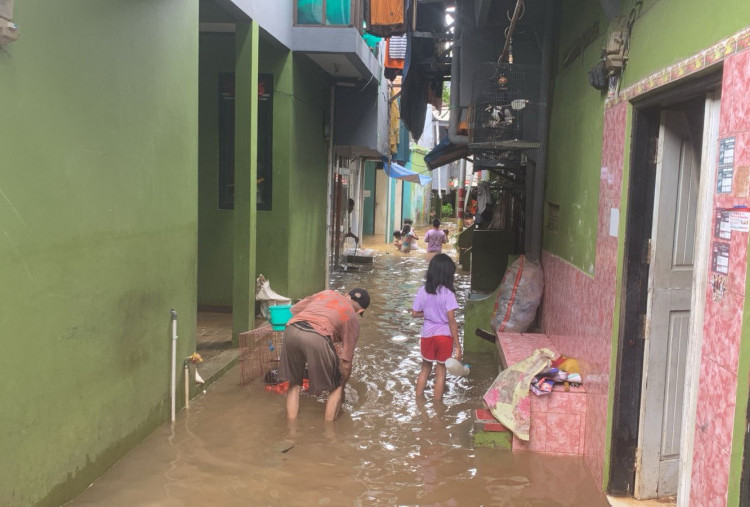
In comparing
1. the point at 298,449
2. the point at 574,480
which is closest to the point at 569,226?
the point at 574,480

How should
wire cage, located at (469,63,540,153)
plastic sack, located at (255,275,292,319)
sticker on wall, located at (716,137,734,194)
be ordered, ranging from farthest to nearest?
plastic sack, located at (255,275,292,319), wire cage, located at (469,63,540,153), sticker on wall, located at (716,137,734,194)

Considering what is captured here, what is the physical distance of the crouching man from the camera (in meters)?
6.14

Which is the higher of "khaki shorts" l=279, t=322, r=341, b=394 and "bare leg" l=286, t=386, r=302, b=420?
"khaki shorts" l=279, t=322, r=341, b=394

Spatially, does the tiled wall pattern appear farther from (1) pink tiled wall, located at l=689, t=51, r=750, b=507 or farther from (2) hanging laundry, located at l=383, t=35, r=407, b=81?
(2) hanging laundry, located at l=383, t=35, r=407, b=81

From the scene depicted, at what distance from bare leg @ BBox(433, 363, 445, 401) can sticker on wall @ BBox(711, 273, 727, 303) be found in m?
4.13

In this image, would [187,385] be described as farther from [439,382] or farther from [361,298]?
[439,382]

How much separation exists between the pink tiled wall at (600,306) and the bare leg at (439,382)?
1.41 metres

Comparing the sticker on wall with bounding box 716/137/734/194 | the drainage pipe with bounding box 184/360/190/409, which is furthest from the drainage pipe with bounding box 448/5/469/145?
the sticker on wall with bounding box 716/137/734/194

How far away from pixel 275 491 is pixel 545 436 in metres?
2.25

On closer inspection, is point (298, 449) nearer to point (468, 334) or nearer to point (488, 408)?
point (488, 408)

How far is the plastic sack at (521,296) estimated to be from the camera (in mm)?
7961

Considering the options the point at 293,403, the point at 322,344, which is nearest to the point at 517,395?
the point at 322,344

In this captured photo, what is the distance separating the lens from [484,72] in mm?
9141

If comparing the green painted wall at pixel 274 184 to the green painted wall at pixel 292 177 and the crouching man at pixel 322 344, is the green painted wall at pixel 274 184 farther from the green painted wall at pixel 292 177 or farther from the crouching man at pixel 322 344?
the crouching man at pixel 322 344
